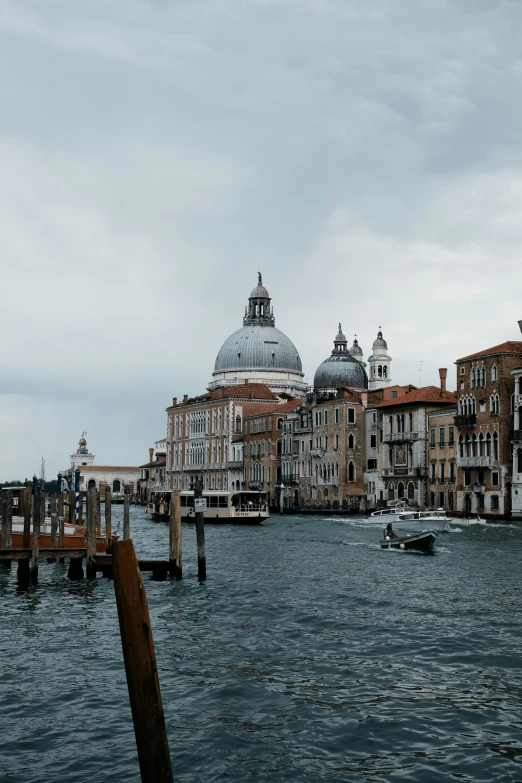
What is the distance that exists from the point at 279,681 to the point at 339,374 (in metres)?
92.4

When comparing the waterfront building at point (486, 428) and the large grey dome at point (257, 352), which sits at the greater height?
the large grey dome at point (257, 352)

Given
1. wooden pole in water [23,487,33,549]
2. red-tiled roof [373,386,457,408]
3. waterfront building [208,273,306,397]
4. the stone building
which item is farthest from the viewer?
waterfront building [208,273,306,397]

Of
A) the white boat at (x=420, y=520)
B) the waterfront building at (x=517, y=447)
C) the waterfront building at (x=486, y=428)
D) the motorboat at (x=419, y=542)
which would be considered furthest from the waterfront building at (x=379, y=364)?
the motorboat at (x=419, y=542)

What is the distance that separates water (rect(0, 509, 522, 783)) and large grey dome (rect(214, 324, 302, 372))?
94360mm

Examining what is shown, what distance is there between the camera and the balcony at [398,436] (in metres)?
74.9

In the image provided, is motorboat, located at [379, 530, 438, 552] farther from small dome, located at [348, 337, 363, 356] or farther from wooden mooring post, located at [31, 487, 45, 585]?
small dome, located at [348, 337, 363, 356]

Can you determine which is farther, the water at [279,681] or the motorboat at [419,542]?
the motorboat at [419,542]

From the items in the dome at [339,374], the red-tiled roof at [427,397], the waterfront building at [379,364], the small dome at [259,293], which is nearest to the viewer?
the red-tiled roof at [427,397]

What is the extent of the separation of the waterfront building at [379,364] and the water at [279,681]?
86639mm

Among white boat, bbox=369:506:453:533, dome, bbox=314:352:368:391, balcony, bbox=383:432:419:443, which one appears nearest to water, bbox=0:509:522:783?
white boat, bbox=369:506:453:533

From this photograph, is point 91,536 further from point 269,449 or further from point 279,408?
point 279,408

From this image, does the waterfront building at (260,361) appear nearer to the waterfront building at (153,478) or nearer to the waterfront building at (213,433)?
the waterfront building at (213,433)

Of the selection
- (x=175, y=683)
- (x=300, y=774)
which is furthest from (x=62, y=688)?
(x=300, y=774)

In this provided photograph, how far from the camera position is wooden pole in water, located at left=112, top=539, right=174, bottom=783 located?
7.00 meters
